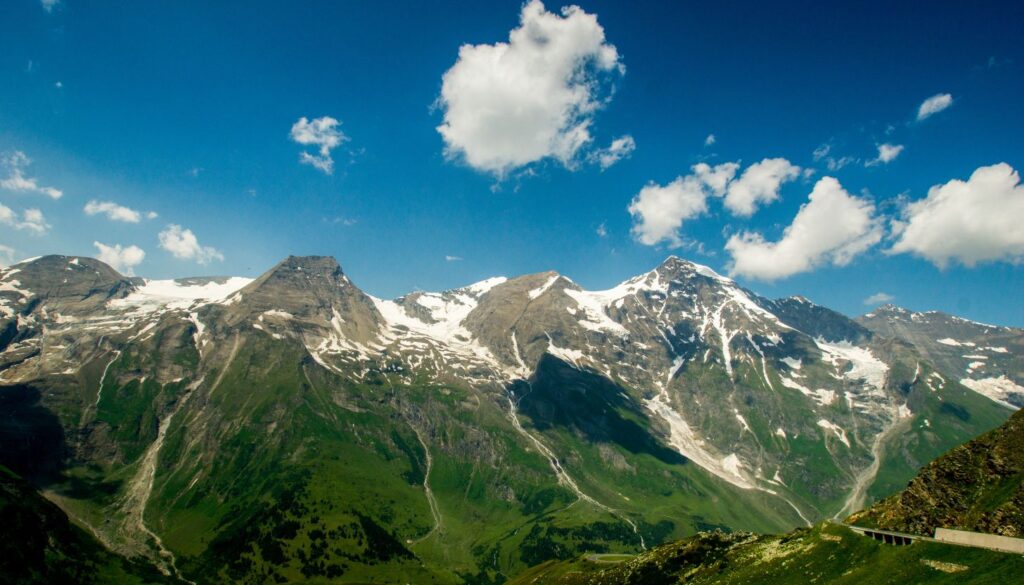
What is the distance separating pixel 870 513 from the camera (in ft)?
338

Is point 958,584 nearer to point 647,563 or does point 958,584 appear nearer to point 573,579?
point 647,563

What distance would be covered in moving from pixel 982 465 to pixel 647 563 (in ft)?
208

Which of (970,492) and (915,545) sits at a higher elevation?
(970,492)

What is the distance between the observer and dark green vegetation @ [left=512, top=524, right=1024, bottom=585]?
218 feet

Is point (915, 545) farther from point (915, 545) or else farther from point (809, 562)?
point (809, 562)

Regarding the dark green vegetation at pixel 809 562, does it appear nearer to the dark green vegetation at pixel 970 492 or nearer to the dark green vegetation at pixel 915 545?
the dark green vegetation at pixel 915 545

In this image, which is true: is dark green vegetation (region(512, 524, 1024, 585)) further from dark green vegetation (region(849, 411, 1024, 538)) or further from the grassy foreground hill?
dark green vegetation (region(849, 411, 1024, 538))

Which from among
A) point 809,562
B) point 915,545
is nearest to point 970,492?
point 915,545

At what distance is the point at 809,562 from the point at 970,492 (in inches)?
1206

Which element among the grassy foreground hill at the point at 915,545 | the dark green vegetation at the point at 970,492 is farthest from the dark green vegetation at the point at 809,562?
the dark green vegetation at the point at 970,492

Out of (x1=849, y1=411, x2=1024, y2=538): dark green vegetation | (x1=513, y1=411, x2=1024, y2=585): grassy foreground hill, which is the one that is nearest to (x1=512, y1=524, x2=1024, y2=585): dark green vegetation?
(x1=513, y1=411, x2=1024, y2=585): grassy foreground hill

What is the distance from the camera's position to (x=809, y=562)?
82.4 metres

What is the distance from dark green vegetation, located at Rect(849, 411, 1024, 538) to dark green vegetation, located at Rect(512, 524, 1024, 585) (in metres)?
12.1

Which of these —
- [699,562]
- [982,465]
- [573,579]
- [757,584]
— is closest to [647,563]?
[699,562]
